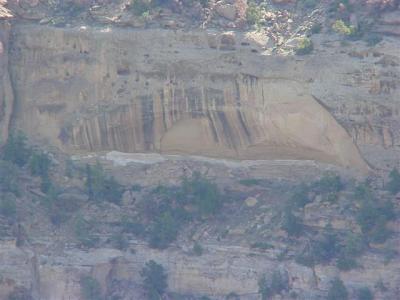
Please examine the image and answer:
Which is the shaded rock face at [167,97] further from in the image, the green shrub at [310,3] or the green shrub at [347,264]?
the green shrub at [347,264]

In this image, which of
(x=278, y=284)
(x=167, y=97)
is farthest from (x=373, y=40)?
(x=278, y=284)

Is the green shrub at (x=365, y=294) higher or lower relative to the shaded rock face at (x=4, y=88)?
lower

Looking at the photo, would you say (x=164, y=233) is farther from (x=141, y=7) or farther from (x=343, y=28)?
(x=343, y=28)

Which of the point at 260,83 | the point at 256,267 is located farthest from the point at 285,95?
the point at 256,267

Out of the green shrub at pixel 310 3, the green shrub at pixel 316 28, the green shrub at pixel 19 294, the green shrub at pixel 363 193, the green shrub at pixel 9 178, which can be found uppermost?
the green shrub at pixel 310 3

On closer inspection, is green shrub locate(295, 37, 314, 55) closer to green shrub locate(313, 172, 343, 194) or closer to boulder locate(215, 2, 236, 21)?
boulder locate(215, 2, 236, 21)

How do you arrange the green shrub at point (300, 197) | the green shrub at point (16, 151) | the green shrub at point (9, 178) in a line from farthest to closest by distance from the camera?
the green shrub at point (16, 151)
the green shrub at point (9, 178)
the green shrub at point (300, 197)

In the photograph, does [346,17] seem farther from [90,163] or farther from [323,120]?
[90,163]

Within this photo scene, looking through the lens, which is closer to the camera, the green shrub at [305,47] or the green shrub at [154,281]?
the green shrub at [154,281]

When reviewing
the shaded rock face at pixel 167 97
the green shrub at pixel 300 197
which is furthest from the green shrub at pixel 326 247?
the shaded rock face at pixel 167 97
